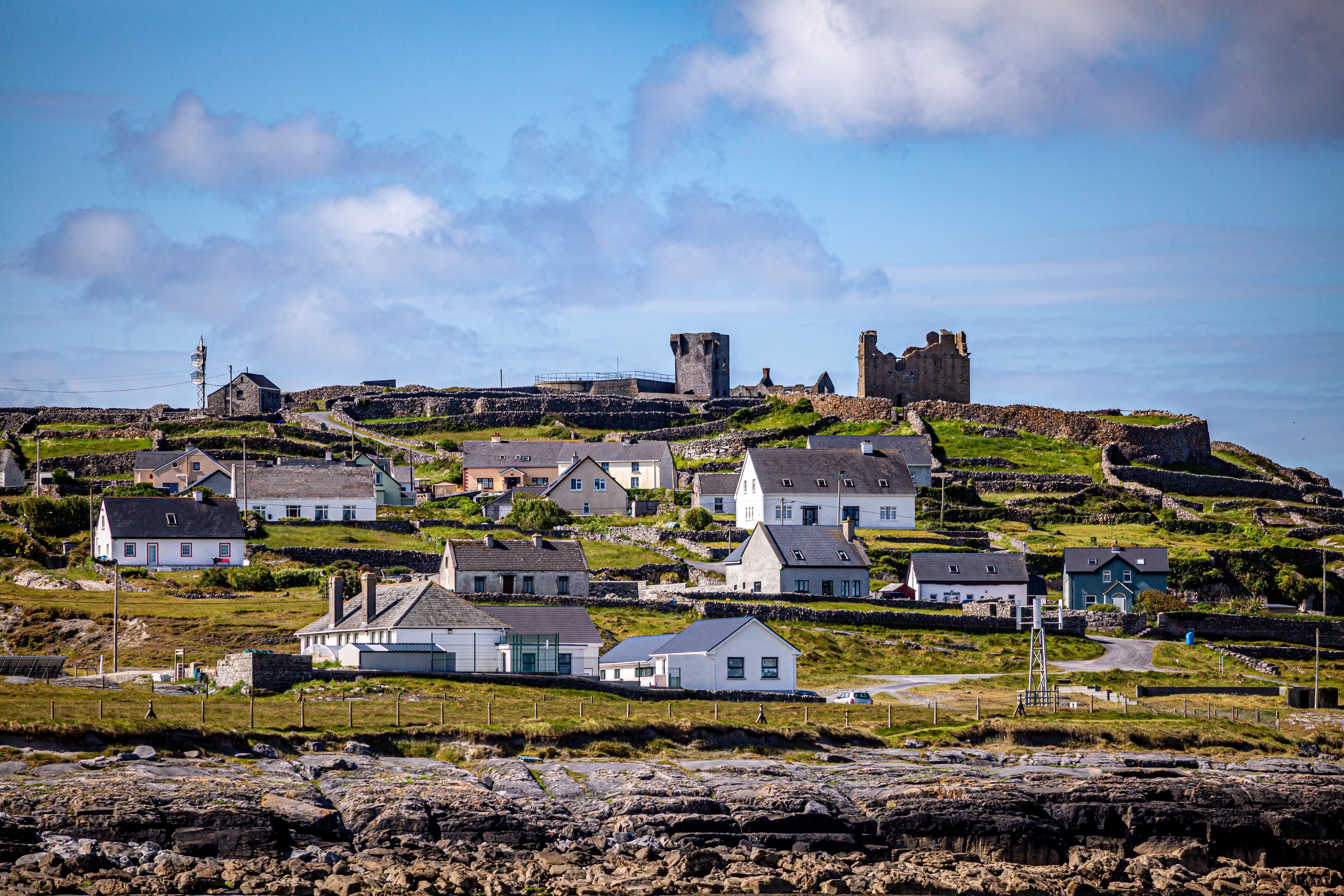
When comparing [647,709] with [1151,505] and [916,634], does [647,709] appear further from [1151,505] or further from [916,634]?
[1151,505]

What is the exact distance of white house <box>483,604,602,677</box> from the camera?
45812mm

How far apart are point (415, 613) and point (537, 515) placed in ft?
95.5

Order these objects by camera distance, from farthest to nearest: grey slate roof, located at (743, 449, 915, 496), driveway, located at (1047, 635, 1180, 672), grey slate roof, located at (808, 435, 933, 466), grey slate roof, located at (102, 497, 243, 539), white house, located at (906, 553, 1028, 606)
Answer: grey slate roof, located at (808, 435, 933, 466) → grey slate roof, located at (743, 449, 915, 496) → grey slate roof, located at (102, 497, 243, 539) → white house, located at (906, 553, 1028, 606) → driveway, located at (1047, 635, 1180, 672)

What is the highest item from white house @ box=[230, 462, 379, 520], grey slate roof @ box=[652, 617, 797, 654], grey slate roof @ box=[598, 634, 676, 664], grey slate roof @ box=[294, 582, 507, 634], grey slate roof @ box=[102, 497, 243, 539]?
white house @ box=[230, 462, 379, 520]

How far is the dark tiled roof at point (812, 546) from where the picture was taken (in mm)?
61281

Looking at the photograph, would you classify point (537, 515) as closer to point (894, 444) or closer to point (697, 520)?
point (697, 520)

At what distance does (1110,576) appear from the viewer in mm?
65000

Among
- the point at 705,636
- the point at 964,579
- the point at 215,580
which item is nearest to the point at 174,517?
the point at 215,580

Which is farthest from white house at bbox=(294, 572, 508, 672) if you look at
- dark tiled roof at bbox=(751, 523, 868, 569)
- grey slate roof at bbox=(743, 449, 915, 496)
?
grey slate roof at bbox=(743, 449, 915, 496)

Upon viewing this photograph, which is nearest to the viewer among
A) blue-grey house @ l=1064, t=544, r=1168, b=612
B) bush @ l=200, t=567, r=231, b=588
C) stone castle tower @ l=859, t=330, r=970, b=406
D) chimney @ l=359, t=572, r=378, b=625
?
Result: chimney @ l=359, t=572, r=378, b=625

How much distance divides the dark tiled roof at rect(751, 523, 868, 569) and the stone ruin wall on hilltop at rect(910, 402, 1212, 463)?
3663cm

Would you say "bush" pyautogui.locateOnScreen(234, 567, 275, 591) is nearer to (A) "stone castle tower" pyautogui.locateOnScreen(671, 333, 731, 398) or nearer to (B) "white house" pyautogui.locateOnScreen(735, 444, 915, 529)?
(B) "white house" pyautogui.locateOnScreen(735, 444, 915, 529)

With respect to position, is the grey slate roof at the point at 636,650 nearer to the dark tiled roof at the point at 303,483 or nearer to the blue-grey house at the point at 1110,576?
→ the blue-grey house at the point at 1110,576

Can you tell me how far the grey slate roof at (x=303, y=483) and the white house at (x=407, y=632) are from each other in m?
28.3
